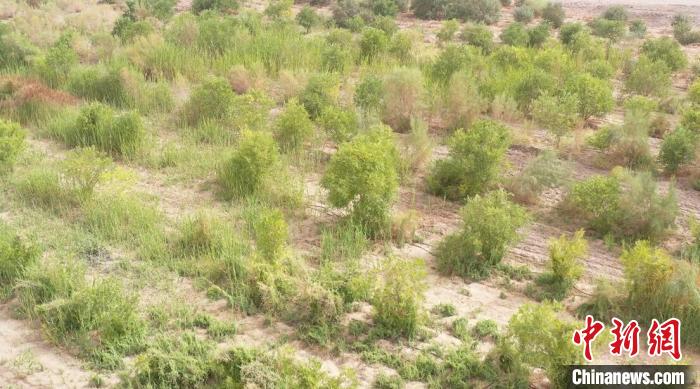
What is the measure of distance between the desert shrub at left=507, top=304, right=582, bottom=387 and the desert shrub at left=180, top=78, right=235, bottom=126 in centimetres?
651

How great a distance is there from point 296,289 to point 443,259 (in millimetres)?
1597

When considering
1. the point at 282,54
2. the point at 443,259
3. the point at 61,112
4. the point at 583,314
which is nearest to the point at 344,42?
the point at 282,54

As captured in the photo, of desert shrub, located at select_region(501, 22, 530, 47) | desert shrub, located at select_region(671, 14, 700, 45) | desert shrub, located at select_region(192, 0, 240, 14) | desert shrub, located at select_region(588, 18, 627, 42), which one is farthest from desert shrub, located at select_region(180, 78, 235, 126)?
desert shrub, located at select_region(671, 14, 700, 45)

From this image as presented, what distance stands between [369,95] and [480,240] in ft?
15.2

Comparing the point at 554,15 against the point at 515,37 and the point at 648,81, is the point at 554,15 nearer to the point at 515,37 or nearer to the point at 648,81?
the point at 515,37

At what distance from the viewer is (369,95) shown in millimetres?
11117

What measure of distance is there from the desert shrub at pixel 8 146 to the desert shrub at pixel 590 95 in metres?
7.94

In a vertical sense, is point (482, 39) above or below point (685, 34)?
above

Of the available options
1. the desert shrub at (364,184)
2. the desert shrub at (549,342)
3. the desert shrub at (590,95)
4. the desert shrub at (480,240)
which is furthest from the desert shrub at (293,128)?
the desert shrub at (549,342)

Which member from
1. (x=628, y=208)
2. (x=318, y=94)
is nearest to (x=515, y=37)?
(x=318, y=94)

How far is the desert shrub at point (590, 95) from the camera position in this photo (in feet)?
36.4

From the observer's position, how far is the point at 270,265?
21.5 feet

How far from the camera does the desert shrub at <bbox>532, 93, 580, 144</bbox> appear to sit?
Answer: 10297 millimetres

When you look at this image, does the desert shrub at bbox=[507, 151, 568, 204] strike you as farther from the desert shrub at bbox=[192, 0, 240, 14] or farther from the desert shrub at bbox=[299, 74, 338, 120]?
the desert shrub at bbox=[192, 0, 240, 14]
